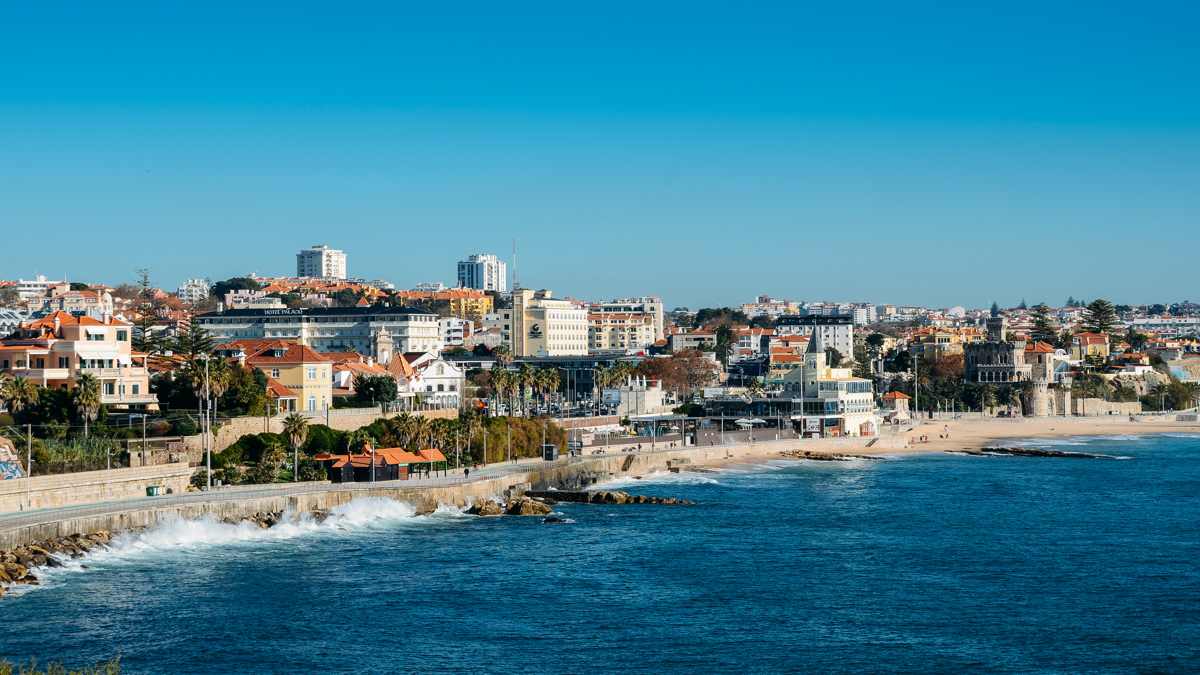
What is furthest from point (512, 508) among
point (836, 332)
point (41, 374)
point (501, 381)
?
point (836, 332)

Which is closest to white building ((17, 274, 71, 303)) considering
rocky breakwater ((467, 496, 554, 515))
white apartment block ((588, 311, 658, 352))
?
white apartment block ((588, 311, 658, 352))

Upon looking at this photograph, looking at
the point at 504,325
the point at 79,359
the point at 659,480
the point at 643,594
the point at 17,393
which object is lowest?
the point at 643,594

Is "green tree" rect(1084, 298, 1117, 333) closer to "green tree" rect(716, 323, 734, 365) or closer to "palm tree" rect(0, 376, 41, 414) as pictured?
"green tree" rect(716, 323, 734, 365)

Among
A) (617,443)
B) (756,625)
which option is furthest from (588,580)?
(617,443)

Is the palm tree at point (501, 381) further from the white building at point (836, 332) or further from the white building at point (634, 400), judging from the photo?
the white building at point (836, 332)

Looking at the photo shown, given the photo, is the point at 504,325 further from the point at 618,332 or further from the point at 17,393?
the point at 17,393

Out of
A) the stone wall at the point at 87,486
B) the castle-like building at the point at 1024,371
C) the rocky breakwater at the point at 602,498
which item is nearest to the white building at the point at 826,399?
the castle-like building at the point at 1024,371
